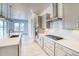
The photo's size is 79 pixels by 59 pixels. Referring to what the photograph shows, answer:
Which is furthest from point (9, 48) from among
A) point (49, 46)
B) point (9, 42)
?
point (49, 46)

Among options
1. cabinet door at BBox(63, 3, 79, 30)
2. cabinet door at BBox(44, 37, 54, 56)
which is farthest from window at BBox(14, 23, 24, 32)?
cabinet door at BBox(63, 3, 79, 30)

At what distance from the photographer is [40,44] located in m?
3.20

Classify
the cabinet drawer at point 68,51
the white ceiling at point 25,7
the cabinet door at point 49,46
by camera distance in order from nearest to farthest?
the cabinet drawer at point 68,51 < the white ceiling at point 25,7 < the cabinet door at point 49,46

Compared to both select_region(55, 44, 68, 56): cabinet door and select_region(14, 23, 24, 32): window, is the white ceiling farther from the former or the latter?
select_region(55, 44, 68, 56): cabinet door

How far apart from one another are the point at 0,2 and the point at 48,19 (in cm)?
116

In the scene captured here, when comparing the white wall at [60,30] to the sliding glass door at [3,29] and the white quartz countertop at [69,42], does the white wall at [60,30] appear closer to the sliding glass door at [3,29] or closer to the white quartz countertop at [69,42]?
the white quartz countertop at [69,42]

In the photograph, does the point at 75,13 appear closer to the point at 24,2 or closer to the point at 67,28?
the point at 67,28

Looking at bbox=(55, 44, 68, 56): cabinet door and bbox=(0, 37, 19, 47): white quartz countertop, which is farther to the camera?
bbox=(0, 37, 19, 47): white quartz countertop

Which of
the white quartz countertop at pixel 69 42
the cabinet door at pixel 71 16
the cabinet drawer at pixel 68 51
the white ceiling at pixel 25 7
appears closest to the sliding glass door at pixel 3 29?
the white ceiling at pixel 25 7

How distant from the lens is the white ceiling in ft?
8.36

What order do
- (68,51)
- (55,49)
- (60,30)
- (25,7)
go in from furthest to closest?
(60,30) < (55,49) < (25,7) < (68,51)

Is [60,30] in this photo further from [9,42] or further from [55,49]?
[9,42]

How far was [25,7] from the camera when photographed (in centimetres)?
256

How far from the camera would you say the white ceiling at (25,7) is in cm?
255
